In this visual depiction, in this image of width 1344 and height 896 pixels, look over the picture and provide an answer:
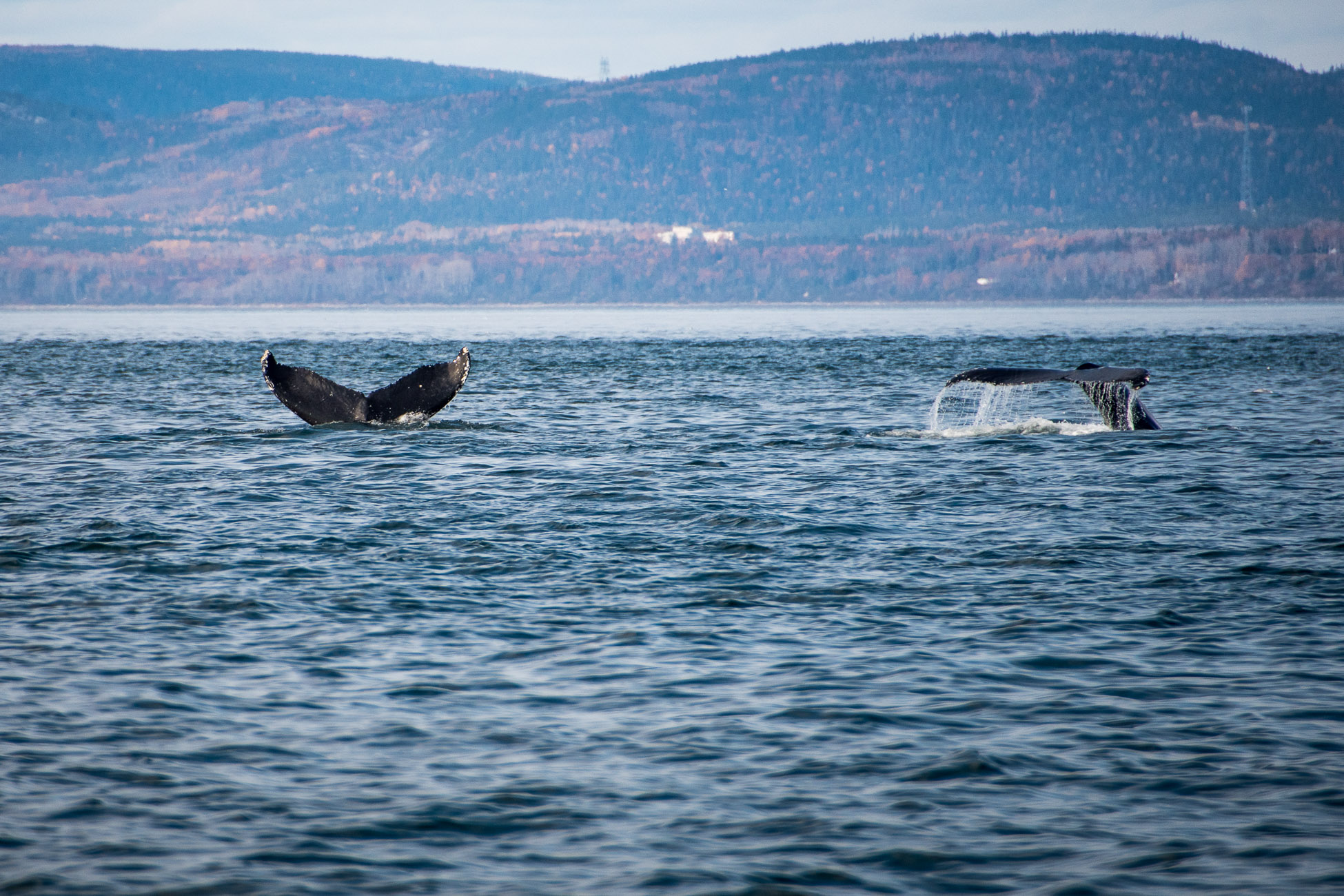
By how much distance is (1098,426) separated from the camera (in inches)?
1320

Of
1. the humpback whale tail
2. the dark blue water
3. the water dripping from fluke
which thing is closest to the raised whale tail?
the water dripping from fluke

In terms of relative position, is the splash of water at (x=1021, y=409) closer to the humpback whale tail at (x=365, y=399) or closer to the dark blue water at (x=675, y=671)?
the dark blue water at (x=675, y=671)

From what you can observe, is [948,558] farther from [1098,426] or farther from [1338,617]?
[1098,426]

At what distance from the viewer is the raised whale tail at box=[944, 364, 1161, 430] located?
23.9 metres

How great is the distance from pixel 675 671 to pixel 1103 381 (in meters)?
17.3

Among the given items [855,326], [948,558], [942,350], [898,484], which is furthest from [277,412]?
[855,326]

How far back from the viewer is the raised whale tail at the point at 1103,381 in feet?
78.5

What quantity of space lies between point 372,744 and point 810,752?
10.3 ft

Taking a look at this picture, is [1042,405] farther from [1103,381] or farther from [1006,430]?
[1103,381]

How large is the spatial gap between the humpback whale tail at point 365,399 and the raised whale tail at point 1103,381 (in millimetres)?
13237

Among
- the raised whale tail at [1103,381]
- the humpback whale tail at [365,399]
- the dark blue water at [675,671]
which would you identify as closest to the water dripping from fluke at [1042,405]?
the raised whale tail at [1103,381]

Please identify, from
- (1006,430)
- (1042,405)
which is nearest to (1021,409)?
(1042,405)

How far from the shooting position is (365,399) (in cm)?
3622

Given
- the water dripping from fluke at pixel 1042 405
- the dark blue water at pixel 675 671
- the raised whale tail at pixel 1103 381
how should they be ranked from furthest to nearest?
the water dripping from fluke at pixel 1042 405 → the raised whale tail at pixel 1103 381 → the dark blue water at pixel 675 671
